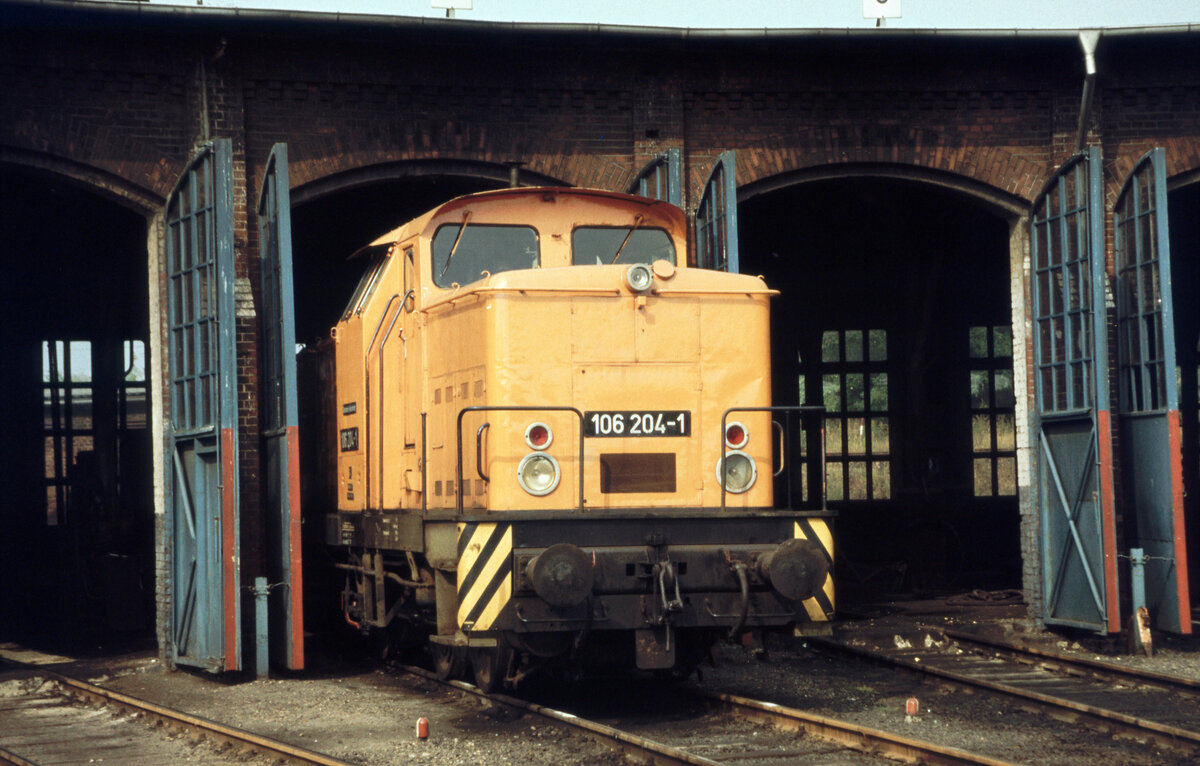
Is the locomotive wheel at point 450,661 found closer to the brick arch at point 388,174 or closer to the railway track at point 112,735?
the railway track at point 112,735

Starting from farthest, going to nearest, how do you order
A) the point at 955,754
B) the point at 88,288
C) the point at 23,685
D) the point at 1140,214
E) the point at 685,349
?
the point at 88,288 < the point at 1140,214 < the point at 23,685 < the point at 685,349 < the point at 955,754

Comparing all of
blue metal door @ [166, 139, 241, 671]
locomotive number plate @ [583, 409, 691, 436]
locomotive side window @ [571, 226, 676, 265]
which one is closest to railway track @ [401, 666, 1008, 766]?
locomotive number plate @ [583, 409, 691, 436]

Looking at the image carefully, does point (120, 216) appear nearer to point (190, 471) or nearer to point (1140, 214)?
point (190, 471)

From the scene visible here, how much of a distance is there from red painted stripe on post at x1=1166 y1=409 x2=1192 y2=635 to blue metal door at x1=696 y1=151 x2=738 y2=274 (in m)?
3.70

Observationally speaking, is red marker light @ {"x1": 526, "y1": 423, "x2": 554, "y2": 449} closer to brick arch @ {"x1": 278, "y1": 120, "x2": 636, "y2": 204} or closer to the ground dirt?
the ground dirt

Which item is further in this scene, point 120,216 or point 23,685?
point 120,216

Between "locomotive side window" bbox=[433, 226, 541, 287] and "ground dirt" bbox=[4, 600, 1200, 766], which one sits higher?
"locomotive side window" bbox=[433, 226, 541, 287]

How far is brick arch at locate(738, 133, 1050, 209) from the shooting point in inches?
486

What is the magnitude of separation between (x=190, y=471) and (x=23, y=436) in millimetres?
11303

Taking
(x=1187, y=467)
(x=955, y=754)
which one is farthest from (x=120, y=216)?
(x=1187, y=467)

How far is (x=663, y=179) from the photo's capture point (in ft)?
38.3

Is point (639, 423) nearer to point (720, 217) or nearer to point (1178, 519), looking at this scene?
point (720, 217)

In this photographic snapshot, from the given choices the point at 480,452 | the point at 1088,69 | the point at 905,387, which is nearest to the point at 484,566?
the point at 480,452

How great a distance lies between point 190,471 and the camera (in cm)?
1084
